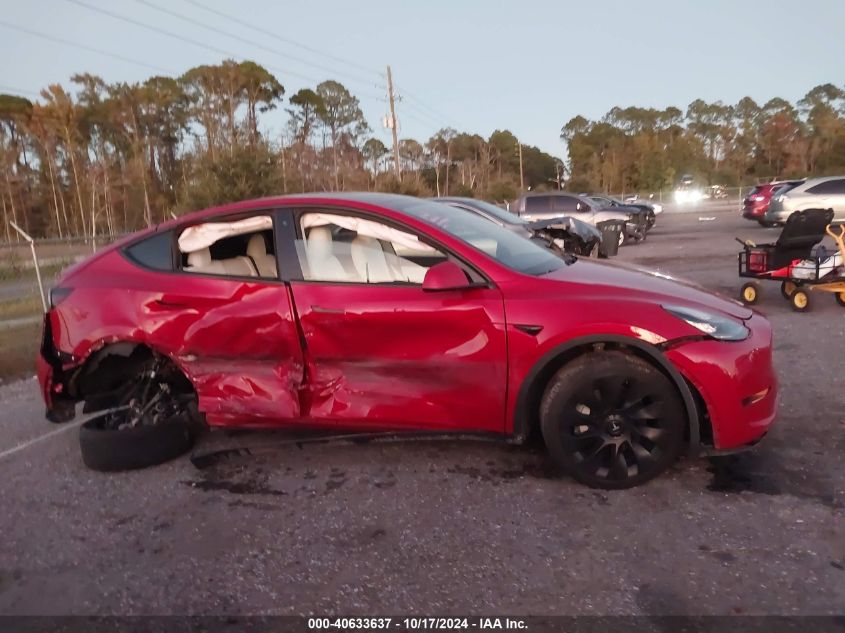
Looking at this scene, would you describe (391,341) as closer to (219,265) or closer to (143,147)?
(219,265)

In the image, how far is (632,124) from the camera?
98625 mm

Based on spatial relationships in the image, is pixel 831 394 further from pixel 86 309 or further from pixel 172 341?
pixel 86 309

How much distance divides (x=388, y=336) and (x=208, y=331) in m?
1.12

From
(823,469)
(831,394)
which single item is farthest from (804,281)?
(823,469)

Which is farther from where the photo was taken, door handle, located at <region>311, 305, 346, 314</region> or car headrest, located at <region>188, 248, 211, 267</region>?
car headrest, located at <region>188, 248, 211, 267</region>

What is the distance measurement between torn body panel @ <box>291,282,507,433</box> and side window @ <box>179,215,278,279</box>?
389mm

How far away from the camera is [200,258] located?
442 centimetres

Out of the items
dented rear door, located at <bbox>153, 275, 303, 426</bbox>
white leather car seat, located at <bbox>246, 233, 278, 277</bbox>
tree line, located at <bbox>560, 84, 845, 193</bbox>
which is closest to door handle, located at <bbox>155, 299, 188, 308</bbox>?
dented rear door, located at <bbox>153, 275, 303, 426</bbox>

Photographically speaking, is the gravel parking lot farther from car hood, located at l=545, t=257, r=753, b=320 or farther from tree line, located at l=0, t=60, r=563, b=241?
tree line, located at l=0, t=60, r=563, b=241

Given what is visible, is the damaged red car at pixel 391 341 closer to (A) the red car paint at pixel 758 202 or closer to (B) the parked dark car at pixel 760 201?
(B) the parked dark car at pixel 760 201

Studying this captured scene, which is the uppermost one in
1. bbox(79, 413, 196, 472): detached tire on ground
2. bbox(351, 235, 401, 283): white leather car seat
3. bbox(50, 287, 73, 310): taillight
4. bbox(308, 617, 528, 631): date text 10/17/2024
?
bbox(351, 235, 401, 283): white leather car seat

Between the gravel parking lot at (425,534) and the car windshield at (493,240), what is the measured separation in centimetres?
114

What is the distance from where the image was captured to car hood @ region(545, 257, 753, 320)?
374 cm

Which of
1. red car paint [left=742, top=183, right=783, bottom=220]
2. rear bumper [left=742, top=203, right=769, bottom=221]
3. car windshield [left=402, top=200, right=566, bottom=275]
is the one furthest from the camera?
red car paint [left=742, top=183, right=783, bottom=220]
